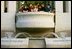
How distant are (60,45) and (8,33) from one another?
2.17m

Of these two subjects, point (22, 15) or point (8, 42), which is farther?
point (22, 15)

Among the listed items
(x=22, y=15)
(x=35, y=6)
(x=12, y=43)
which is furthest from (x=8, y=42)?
(x=35, y=6)

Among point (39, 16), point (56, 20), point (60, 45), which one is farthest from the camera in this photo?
point (56, 20)

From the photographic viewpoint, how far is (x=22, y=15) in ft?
20.1

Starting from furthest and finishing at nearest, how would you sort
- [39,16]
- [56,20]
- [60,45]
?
[56,20], [39,16], [60,45]

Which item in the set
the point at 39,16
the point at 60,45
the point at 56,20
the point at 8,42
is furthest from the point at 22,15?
the point at 60,45

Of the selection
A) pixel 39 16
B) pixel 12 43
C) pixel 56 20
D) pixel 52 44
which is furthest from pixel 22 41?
pixel 56 20

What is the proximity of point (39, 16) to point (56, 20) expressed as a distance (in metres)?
0.67

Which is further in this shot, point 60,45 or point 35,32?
point 35,32

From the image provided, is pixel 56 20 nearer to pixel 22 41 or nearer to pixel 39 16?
pixel 39 16

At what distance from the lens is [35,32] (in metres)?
6.37

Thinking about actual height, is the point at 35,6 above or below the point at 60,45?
above

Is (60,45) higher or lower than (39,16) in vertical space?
lower

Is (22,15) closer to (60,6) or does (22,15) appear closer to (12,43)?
(60,6)
